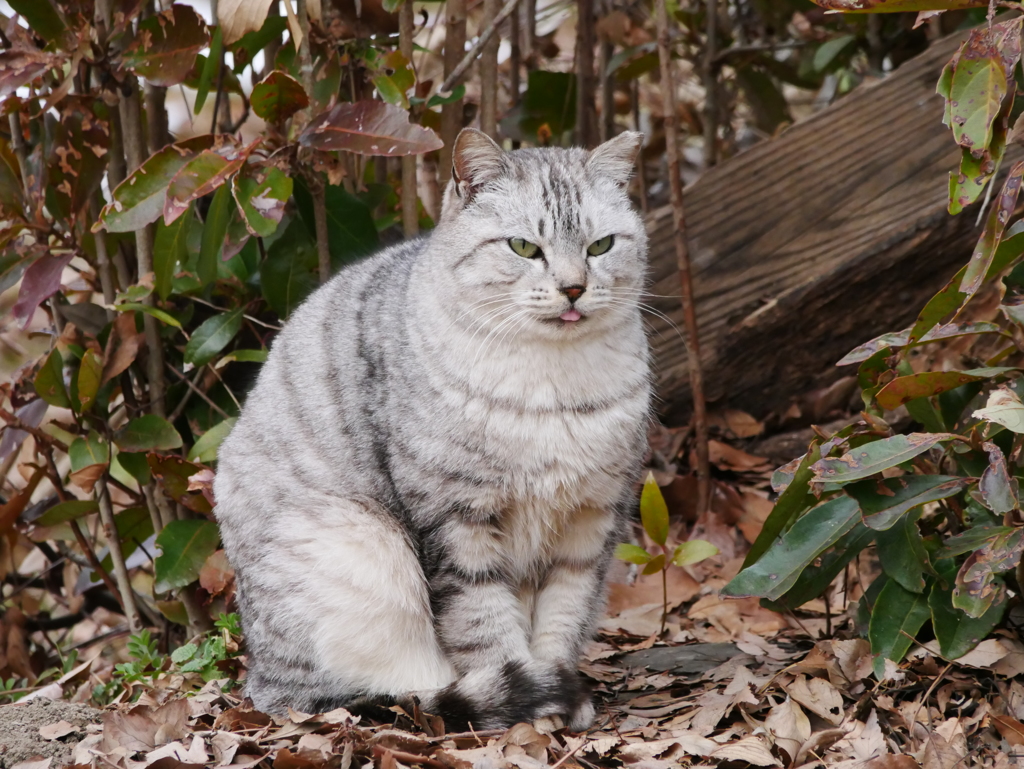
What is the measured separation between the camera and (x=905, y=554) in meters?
2.65

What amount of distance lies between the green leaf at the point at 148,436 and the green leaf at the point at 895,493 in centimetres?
225

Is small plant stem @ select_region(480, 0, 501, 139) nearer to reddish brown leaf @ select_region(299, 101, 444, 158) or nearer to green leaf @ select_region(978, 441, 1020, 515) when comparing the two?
reddish brown leaf @ select_region(299, 101, 444, 158)

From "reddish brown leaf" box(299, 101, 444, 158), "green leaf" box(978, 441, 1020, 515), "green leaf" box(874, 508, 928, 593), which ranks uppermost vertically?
"reddish brown leaf" box(299, 101, 444, 158)

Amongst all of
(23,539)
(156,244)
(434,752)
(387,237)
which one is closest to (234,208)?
→ (156,244)

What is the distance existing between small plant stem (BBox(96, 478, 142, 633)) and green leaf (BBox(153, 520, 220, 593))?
0.86 feet

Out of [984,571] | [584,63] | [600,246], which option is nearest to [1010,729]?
[984,571]

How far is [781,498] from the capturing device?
272cm

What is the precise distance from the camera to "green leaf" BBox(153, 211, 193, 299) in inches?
131

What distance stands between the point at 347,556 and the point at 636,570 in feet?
5.15

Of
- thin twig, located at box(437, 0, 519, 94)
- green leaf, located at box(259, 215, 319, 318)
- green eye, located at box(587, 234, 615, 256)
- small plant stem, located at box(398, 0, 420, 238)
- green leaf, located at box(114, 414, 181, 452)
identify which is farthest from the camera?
small plant stem, located at box(398, 0, 420, 238)

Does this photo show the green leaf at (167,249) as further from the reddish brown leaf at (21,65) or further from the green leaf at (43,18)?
the green leaf at (43,18)

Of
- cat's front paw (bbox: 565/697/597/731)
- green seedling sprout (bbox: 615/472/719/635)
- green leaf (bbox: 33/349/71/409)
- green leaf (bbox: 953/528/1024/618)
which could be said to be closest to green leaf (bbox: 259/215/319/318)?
green leaf (bbox: 33/349/71/409)

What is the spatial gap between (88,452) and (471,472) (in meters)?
1.52

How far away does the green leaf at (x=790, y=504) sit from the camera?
2646 mm
